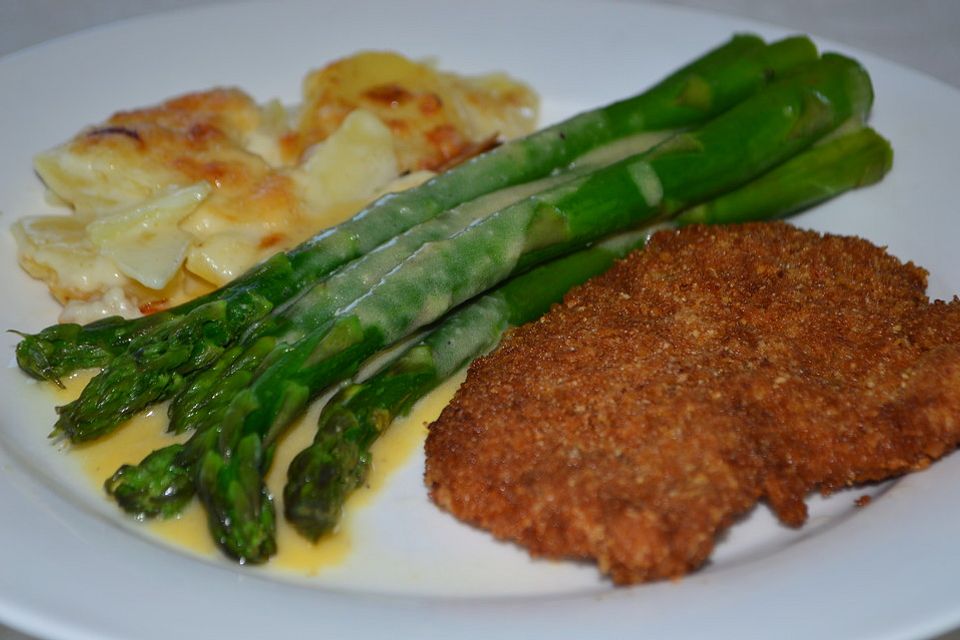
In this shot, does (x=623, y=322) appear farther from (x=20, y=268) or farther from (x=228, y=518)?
(x=20, y=268)

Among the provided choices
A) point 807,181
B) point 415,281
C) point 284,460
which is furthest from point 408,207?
point 807,181

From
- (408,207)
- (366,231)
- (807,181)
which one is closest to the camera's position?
(366,231)

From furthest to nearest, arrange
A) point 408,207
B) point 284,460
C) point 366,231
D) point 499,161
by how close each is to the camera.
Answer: point 499,161 → point 408,207 → point 366,231 → point 284,460

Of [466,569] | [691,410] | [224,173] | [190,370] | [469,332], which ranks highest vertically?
[224,173]

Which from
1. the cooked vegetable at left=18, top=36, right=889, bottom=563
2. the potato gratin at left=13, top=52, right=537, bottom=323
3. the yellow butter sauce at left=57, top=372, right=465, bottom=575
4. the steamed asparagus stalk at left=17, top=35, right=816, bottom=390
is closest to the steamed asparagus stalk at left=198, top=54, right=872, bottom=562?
the cooked vegetable at left=18, top=36, right=889, bottom=563

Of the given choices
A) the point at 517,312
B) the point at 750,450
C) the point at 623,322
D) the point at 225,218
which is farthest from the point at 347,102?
the point at 750,450

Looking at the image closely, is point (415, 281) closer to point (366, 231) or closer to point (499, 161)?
point (366, 231)

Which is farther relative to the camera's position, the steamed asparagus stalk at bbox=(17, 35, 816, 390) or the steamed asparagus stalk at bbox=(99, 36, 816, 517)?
the steamed asparagus stalk at bbox=(17, 35, 816, 390)

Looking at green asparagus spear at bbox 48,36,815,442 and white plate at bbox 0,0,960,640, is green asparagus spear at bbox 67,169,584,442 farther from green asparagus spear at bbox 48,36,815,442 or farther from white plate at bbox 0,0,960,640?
white plate at bbox 0,0,960,640
